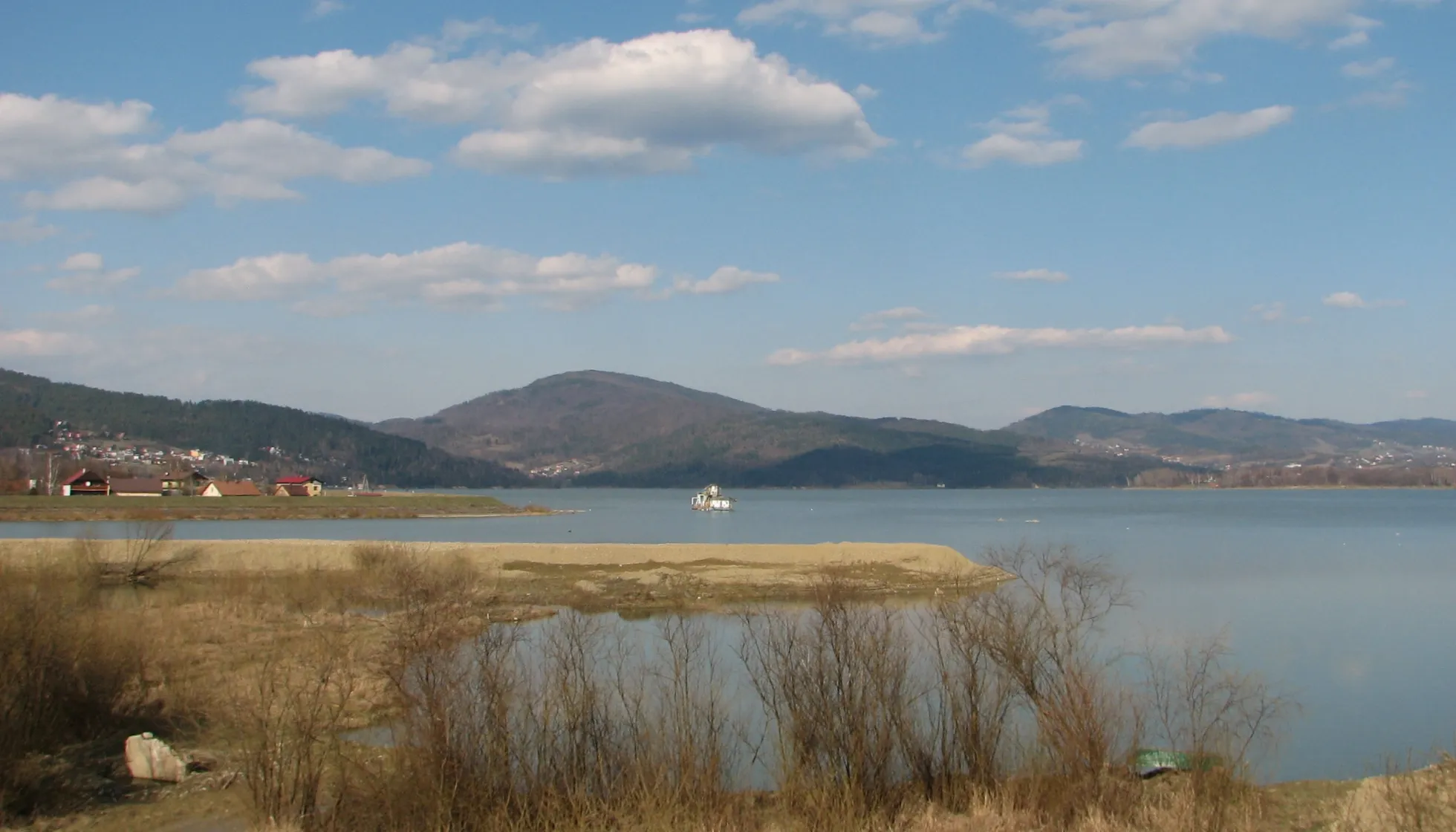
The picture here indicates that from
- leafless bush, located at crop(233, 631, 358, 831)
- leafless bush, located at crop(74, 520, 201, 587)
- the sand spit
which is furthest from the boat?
leafless bush, located at crop(233, 631, 358, 831)

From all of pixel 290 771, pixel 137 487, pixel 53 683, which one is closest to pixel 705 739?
pixel 290 771

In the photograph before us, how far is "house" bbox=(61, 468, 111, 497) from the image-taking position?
114500mm

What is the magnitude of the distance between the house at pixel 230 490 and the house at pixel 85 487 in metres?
9.75

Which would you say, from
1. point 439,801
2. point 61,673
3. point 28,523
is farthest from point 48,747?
point 28,523

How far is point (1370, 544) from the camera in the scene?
222 ft

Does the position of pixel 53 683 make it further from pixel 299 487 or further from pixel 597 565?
pixel 299 487

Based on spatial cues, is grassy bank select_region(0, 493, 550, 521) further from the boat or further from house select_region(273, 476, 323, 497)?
the boat

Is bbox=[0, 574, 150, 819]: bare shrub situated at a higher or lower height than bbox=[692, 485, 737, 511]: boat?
higher

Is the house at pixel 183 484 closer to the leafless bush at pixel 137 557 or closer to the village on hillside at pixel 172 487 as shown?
the village on hillside at pixel 172 487

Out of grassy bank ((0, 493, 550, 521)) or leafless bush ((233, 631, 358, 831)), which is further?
grassy bank ((0, 493, 550, 521))

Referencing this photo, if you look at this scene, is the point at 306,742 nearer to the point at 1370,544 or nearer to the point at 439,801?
the point at 439,801

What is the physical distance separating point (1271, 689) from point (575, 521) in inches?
3450

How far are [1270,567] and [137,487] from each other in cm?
11534

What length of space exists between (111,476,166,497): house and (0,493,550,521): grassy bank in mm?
5951
